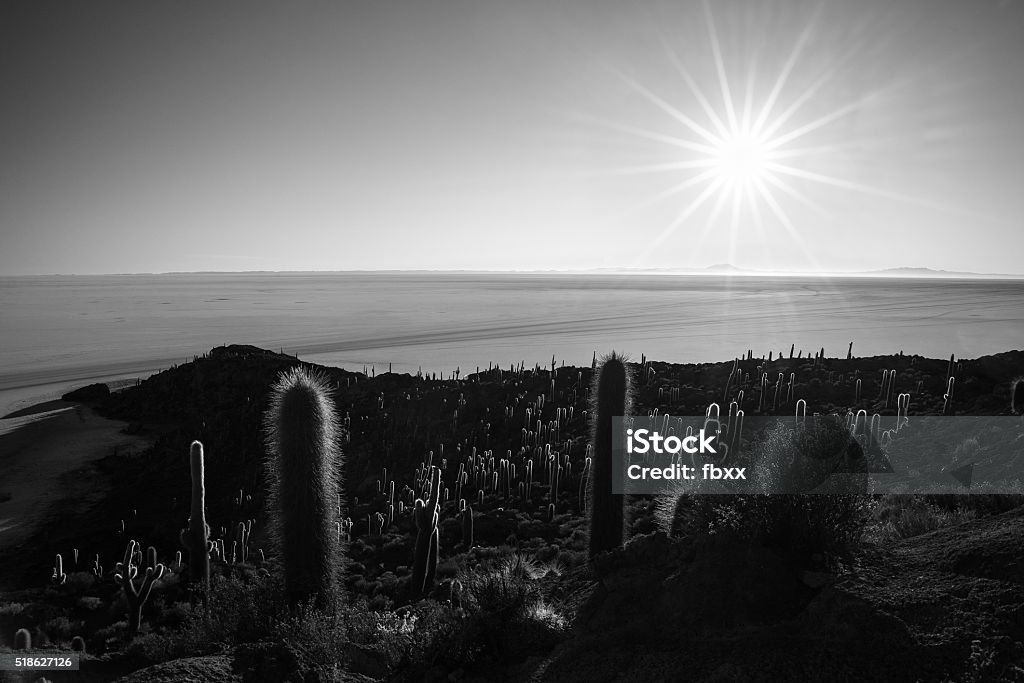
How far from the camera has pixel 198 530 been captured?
1103 cm

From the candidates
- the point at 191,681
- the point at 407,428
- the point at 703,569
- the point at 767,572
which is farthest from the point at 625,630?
the point at 407,428

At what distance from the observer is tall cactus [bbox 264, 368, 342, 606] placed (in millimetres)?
8266

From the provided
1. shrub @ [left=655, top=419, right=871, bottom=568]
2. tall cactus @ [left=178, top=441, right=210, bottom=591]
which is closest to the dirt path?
tall cactus @ [left=178, top=441, right=210, bottom=591]

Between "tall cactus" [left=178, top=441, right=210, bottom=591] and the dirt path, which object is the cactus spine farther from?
the dirt path

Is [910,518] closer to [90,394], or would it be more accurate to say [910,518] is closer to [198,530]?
[198,530]

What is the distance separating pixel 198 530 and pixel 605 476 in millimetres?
7560

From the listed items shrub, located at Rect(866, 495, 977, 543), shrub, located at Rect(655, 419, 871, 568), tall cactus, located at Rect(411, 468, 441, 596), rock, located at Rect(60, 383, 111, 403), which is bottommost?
rock, located at Rect(60, 383, 111, 403)

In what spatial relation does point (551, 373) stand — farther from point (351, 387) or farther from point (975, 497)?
point (975, 497)

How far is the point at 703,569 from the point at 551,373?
71.4ft

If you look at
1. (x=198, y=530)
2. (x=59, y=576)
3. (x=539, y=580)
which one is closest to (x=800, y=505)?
(x=539, y=580)

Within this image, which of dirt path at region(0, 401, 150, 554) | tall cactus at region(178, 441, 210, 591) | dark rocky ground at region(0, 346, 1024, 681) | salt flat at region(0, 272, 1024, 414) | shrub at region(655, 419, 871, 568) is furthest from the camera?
salt flat at region(0, 272, 1024, 414)

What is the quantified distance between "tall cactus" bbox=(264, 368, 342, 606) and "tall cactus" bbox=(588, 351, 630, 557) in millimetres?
4152

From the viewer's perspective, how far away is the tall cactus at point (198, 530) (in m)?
10.9

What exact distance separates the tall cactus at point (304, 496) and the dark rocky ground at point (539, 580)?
1.66ft
